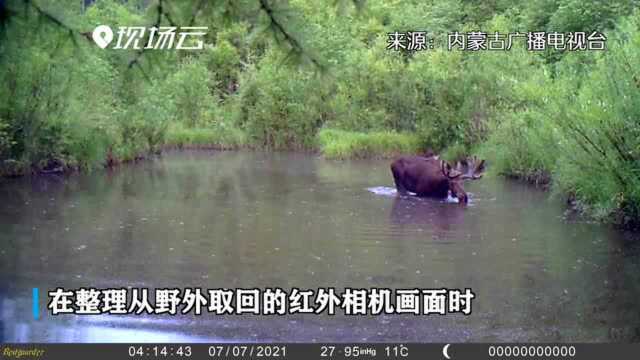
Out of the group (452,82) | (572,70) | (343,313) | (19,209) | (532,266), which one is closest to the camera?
(343,313)

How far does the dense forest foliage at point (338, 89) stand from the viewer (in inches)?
225

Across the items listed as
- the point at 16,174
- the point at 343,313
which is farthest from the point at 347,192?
the point at 343,313

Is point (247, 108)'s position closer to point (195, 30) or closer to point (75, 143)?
point (75, 143)

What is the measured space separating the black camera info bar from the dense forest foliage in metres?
1.84

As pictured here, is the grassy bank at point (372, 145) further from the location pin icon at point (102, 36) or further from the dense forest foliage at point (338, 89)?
the location pin icon at point (102, 36)

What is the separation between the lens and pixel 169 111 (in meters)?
34.3

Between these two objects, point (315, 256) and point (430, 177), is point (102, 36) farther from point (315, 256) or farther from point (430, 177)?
point (430, 177)

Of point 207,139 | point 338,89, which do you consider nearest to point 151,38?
point 338,89

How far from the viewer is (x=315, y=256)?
12852 millimetres

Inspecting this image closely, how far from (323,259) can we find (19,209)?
7743mm

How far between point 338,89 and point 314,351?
33.6 metres

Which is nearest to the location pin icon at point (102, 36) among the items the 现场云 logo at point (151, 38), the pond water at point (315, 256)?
the 现场云 logo at point (151, 38)

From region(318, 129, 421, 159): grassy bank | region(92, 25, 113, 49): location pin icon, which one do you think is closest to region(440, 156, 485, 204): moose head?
region(318, 129, 421, 159): grassy bank

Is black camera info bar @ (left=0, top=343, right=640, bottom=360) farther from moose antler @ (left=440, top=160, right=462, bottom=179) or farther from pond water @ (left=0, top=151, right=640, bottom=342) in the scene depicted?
moose antler @ (left=440, top=160, right=462, bottom=179)
